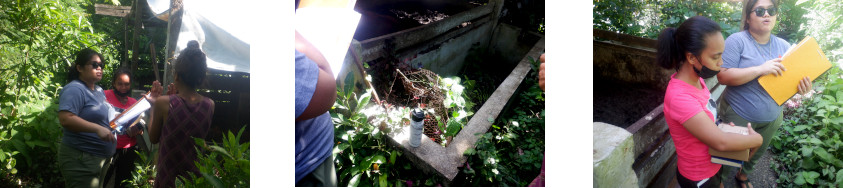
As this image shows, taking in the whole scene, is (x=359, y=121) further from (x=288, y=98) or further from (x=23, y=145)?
(x=23, y=145)

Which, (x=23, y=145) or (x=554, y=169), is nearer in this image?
(x=554, y=169)

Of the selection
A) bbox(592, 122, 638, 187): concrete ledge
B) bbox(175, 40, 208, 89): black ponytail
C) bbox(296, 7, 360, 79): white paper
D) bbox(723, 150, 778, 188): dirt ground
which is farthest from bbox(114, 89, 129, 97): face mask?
bbox(723, 150, 778, 188): dirt ground

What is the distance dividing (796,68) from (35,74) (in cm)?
270

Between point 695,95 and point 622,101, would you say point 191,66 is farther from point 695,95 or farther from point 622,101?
point 622,101

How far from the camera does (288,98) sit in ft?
4.42

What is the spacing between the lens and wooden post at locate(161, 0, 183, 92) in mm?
1390

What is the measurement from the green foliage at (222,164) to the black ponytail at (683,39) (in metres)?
1.50

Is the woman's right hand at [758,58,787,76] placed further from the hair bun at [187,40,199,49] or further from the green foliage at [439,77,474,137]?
the hair bun at [187,40,199,49]

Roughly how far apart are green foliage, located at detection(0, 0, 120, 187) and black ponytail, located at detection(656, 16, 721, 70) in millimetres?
1926

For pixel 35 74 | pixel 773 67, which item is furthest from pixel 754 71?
pixel 35 74

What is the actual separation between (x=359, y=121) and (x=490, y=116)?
96 cm

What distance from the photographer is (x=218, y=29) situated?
4.80ft

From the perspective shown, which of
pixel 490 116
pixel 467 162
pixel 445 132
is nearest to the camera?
pixel 467 162

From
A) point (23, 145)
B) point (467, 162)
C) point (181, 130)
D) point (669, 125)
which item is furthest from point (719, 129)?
point (23, 145)
